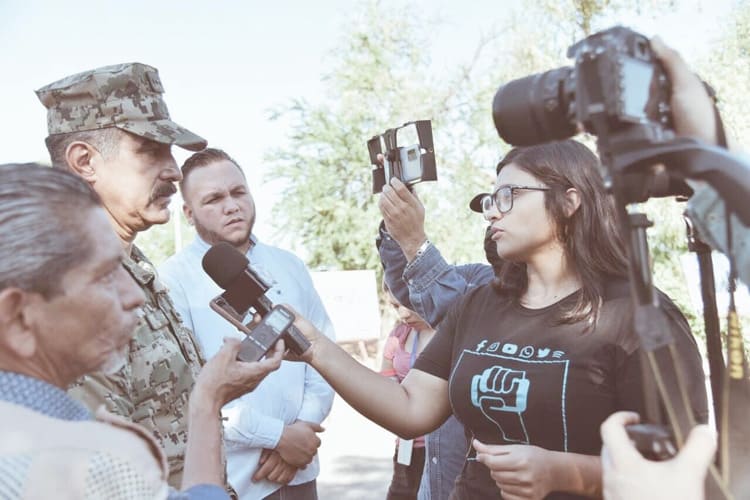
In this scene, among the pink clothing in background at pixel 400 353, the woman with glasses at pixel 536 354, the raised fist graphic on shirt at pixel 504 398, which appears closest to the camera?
the woman with glasses at pixel 536 354

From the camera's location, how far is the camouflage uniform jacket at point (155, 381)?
1942 mm

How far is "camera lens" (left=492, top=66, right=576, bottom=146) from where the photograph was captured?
4.58 ft

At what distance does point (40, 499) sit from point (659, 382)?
990mm

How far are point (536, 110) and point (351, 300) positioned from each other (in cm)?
1503

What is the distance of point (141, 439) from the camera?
129 cm

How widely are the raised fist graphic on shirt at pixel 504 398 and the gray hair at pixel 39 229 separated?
130 centimetres

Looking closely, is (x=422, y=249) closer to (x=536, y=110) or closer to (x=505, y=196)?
(x=505, y=196)

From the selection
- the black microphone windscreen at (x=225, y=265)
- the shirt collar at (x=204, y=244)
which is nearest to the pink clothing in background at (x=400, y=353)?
the shirt collar at (x=204, y=244)

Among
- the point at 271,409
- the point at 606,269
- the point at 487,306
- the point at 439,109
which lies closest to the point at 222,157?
the point at 271,409

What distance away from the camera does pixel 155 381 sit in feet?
6.91

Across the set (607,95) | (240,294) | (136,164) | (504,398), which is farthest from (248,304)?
(607,95)

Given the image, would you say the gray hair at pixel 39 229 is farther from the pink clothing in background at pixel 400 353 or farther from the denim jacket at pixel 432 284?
the pink clothing in background at pixel 400 353

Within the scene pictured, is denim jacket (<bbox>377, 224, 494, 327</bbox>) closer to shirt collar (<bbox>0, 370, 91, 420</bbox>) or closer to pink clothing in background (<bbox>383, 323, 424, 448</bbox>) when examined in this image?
pink clothing in background (<bbox>383, 323, 424, 448</bbox>)

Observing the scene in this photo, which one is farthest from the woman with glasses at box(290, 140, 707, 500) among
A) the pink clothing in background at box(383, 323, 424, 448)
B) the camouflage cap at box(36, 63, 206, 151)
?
the pink clothing in background at box(383, 323, 424, 448)
